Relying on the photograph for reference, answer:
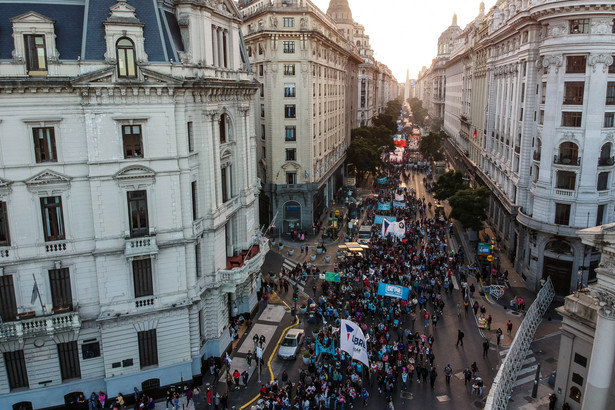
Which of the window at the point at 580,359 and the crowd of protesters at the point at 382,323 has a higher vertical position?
the window at the point at 580,359

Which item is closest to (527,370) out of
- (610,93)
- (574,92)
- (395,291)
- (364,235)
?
(395,291)

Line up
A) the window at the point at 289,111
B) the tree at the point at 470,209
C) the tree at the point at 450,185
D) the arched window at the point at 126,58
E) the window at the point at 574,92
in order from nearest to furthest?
1. the arched window at the point at 126,58
2. the window at the point at 574,92
3. the tree at the point at 470,209
4. the window at the point at 289,111
5. the tree at the point at 450,185

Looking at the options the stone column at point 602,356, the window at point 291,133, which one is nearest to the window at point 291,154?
the window at point 291,133

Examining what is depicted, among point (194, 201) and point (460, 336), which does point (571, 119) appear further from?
point (194, 201)

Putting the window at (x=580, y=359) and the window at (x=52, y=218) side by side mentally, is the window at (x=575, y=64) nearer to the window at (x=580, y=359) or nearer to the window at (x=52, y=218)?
the window at (x=580, y=359)

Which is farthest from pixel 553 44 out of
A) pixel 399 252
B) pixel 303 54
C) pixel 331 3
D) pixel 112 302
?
pixel 331 3
